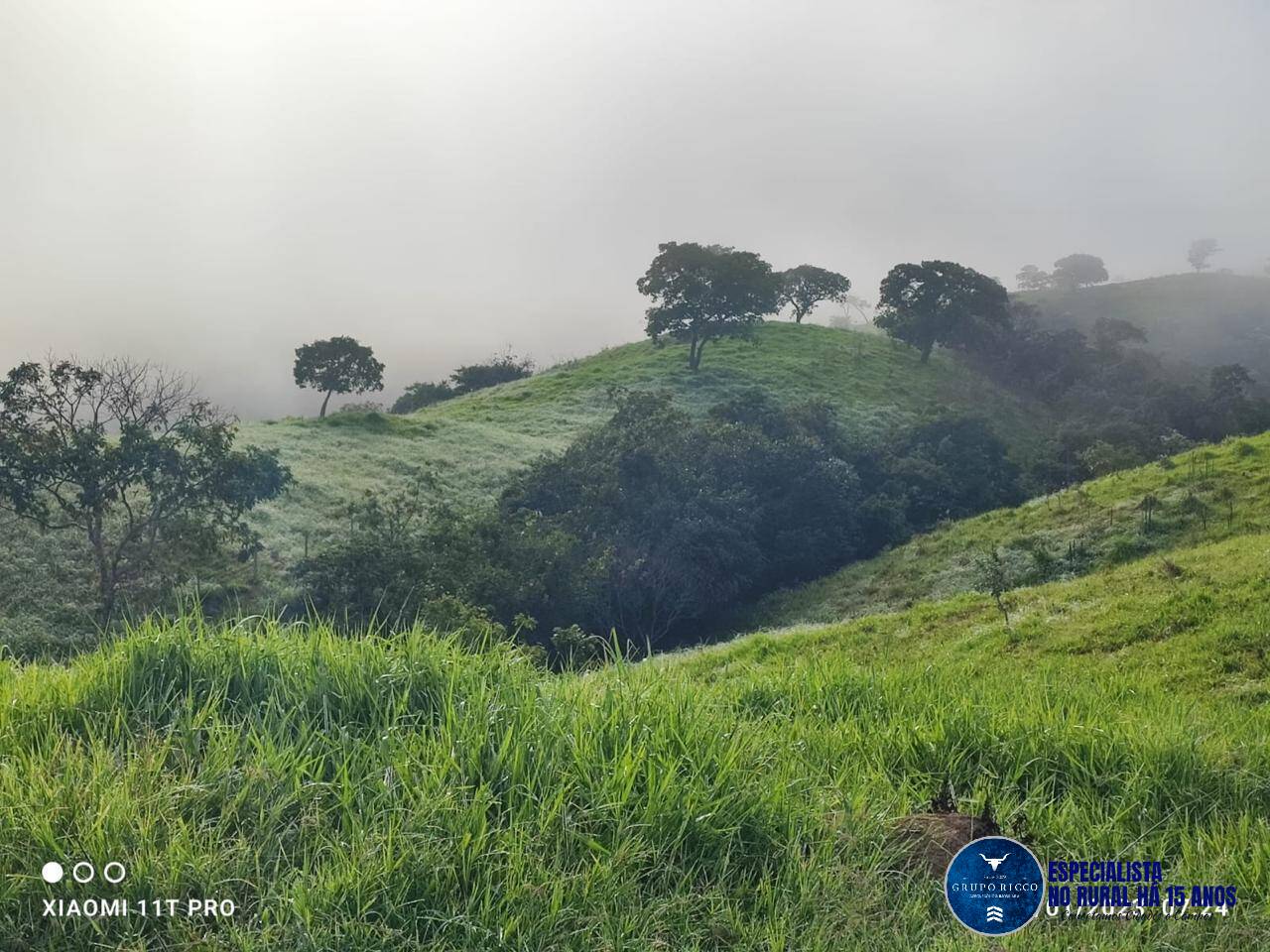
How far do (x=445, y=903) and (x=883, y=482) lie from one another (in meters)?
50.7

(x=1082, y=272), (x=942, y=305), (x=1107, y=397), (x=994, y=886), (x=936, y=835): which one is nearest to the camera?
(x=994, y=886)

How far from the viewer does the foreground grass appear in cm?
358

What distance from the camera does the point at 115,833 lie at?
3746 millimetres

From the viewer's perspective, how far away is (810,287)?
10531 centimetres

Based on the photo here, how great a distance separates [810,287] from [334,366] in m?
65.5

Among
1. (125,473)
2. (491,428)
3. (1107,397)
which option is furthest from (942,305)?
(125,473)


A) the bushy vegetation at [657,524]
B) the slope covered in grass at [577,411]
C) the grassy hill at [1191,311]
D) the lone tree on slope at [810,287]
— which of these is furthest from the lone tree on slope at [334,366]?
the grassy hill at [1191,311]

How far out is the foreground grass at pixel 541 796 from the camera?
358 centimetres

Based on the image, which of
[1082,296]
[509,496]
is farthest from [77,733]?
[1082,296]

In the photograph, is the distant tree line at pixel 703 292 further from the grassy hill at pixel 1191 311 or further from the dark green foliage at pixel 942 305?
the grassy hill at pixel 1191 311

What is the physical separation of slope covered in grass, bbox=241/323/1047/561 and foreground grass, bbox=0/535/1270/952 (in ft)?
97.5

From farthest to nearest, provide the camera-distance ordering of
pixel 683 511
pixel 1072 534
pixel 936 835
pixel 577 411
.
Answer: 1. pixel 577 411
2. pixel 683 511
3. pixel 1072 534
4. pixel 936 835

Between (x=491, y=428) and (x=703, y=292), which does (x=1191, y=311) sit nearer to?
(x=703, y=292)

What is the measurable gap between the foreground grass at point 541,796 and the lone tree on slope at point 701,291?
68.7 meters
